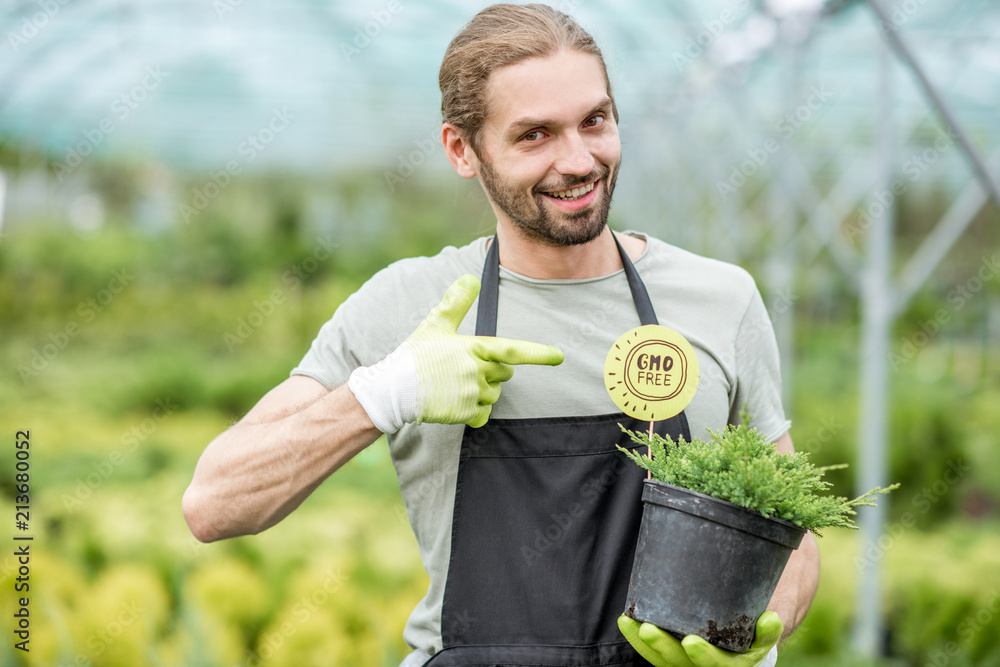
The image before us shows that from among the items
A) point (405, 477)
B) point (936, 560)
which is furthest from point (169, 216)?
point (405, 477)

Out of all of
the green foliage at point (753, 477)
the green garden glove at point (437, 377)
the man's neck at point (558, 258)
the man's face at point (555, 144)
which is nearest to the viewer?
the green foliage at point (753, 477)

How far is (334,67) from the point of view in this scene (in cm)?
827

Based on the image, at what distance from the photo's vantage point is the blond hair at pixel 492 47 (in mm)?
1428

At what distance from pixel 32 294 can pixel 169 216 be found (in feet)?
11.2

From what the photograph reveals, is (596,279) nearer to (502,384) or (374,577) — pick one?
(502,384)

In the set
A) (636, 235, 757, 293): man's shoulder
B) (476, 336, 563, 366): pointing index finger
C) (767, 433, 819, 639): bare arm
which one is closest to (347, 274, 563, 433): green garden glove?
(476, 336, 563, 366): pointing index finger

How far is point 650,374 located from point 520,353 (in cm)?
22

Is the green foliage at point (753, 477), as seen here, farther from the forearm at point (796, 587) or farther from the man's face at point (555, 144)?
the man's face at point (555, 144)

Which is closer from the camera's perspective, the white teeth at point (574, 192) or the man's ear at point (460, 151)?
the white teeth at point (574, 192)

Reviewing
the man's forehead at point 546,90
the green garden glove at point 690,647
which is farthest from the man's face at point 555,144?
the green garden glove at point 690,647

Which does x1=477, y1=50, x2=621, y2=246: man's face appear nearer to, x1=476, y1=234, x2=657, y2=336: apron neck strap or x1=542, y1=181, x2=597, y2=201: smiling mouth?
x1=542, y1=181, x2=597, y2=201: smiling mouth

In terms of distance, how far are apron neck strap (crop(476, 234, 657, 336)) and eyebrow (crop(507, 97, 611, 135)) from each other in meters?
0.24

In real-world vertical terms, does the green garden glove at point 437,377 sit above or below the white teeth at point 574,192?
below

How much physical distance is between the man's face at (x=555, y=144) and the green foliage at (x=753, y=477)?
40 cm
